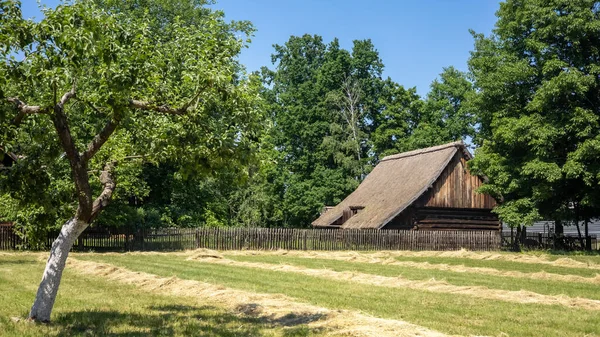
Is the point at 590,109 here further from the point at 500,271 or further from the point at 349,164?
the point at 349,164

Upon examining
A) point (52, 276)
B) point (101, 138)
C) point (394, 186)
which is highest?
point (394, 186)

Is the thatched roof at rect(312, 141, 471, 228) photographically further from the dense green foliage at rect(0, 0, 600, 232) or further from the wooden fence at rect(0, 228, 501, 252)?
the dense green foliage at rect(0, 0, 600, 232)

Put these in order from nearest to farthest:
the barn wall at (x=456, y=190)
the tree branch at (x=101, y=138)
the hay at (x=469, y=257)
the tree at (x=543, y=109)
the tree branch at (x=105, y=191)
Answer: the tree branch at (x=101, y=138) < the tree branch at (x=105, y=191) < the hay at (x=469, y=257) < the tree at (x=543, y=109) < the barn wall at (x=456, y=190)

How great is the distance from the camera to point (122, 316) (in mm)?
11250

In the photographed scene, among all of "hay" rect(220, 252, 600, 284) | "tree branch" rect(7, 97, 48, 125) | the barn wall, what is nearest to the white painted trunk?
"tree branch" rect(7, 97, 48, 125)

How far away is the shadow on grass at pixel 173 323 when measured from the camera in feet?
32.1

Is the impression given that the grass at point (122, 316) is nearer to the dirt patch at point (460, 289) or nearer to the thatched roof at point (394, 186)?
the dirt patch at point (460, 289)

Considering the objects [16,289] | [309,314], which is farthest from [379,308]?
[16,289]

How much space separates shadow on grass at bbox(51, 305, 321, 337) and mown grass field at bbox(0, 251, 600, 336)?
0.7 inches

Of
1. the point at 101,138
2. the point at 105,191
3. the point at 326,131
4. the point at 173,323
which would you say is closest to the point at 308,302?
the point at 173,323

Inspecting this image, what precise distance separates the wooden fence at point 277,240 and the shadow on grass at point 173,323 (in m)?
23.1

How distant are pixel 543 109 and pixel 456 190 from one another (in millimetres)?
8860

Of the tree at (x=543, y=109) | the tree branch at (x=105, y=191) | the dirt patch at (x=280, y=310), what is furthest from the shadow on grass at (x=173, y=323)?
the tree at (x=543, y=109)

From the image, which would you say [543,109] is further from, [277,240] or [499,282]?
[499,282]
